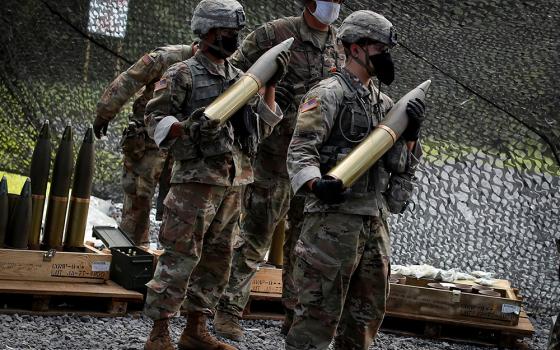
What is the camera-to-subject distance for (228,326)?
638 cm

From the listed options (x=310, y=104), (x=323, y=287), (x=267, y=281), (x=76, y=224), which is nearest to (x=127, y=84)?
(x=76, y=224)

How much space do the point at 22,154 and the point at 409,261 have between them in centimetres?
353

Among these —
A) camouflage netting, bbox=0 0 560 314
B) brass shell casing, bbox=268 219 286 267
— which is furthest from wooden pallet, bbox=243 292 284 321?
camouflage netting, bbox=0 0 560 314

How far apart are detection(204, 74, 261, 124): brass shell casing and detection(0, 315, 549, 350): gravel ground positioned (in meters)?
1.43

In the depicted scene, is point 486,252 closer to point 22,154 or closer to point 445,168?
point 445,168

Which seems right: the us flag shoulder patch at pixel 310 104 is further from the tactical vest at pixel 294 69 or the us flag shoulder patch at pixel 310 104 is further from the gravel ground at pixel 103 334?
the gravel ground at pixel 103 334

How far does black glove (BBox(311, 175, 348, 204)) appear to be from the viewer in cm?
466

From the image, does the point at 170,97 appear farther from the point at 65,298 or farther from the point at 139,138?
the point at 139,138

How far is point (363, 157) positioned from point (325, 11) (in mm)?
1681

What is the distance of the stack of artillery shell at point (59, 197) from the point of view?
706 centimetres

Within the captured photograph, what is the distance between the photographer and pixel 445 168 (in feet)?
28.8

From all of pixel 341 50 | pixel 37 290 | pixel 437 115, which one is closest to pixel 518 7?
pixel 437 115

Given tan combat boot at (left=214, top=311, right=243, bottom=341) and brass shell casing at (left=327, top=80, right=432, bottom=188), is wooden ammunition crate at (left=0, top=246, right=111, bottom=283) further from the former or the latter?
brass shell casing at (left=327, top=80, right=432, bottom=188)

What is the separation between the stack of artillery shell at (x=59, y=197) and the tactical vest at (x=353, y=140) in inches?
103
